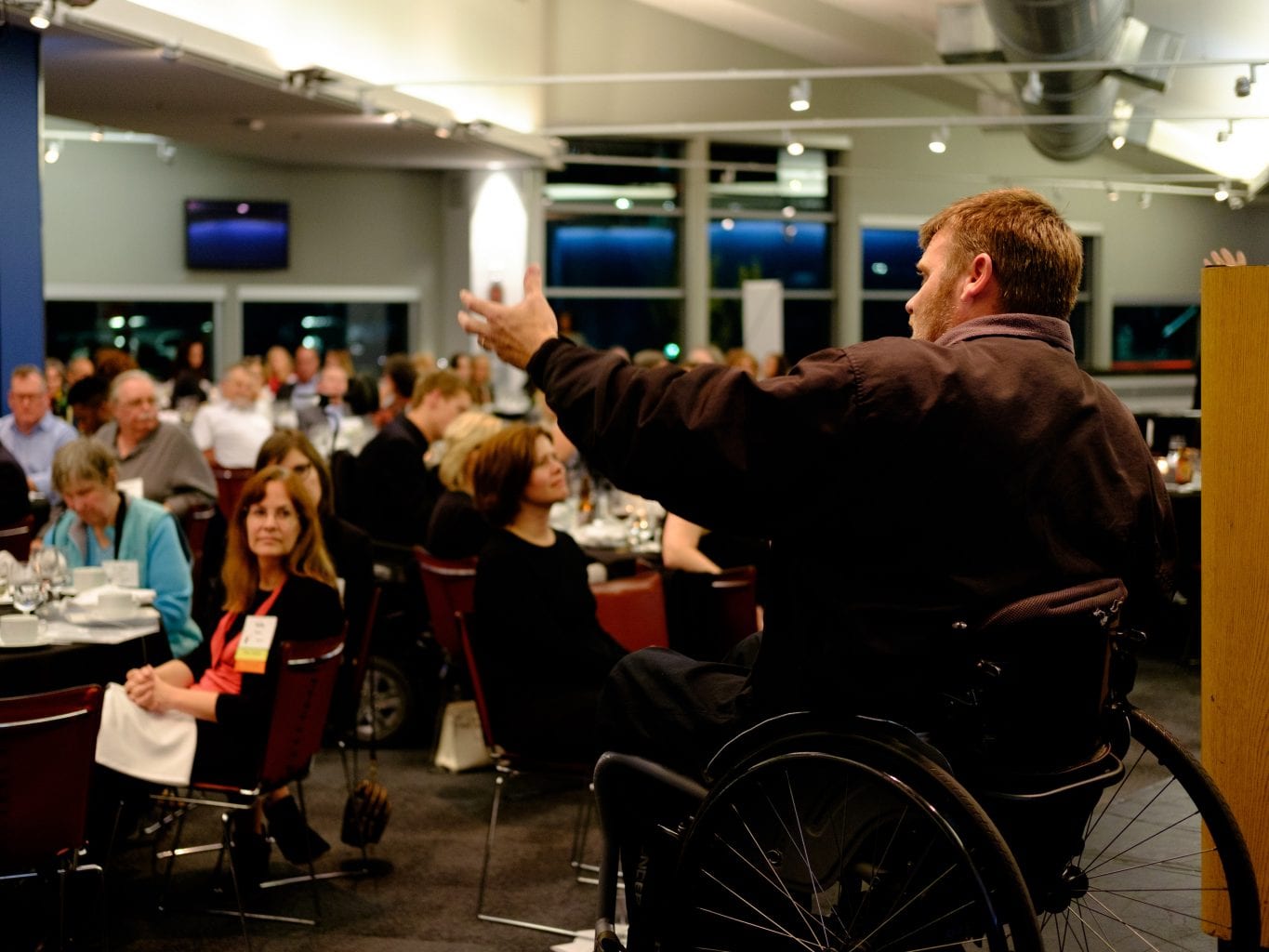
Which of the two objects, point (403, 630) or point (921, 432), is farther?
point (403, 630)

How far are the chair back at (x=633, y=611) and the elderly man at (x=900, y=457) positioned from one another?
8.79ft

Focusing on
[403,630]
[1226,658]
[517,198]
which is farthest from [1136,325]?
[1226,658]

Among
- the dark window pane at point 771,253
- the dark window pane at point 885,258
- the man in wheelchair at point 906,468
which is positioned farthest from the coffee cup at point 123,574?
the dark window pane at point 885,258

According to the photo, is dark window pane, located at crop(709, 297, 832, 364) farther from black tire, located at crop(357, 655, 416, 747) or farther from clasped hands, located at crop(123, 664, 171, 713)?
clasped hands, located at crop(123, 664, 171, 713)

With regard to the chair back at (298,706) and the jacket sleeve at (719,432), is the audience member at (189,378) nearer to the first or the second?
the chair back at (298,706)

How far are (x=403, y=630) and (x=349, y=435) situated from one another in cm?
498

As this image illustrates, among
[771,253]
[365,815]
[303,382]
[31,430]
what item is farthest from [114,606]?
[771,253]

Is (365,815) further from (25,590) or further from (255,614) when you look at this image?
(25,590)

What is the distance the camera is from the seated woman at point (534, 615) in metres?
4.25

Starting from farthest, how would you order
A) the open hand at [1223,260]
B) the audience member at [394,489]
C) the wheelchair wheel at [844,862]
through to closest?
the audience member at [394,489] < the open hand at [1223,260] < the wheelchair wheel at [844,862]

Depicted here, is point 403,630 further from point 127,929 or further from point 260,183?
point 260,183

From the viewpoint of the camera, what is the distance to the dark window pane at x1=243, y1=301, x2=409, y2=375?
1759cm

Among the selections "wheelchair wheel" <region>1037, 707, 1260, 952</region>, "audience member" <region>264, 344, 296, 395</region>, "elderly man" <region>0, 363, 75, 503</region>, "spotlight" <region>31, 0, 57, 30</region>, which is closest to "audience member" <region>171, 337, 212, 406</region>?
"audience member" <region>264, 344, 296, 395</region>

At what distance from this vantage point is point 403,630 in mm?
6090
